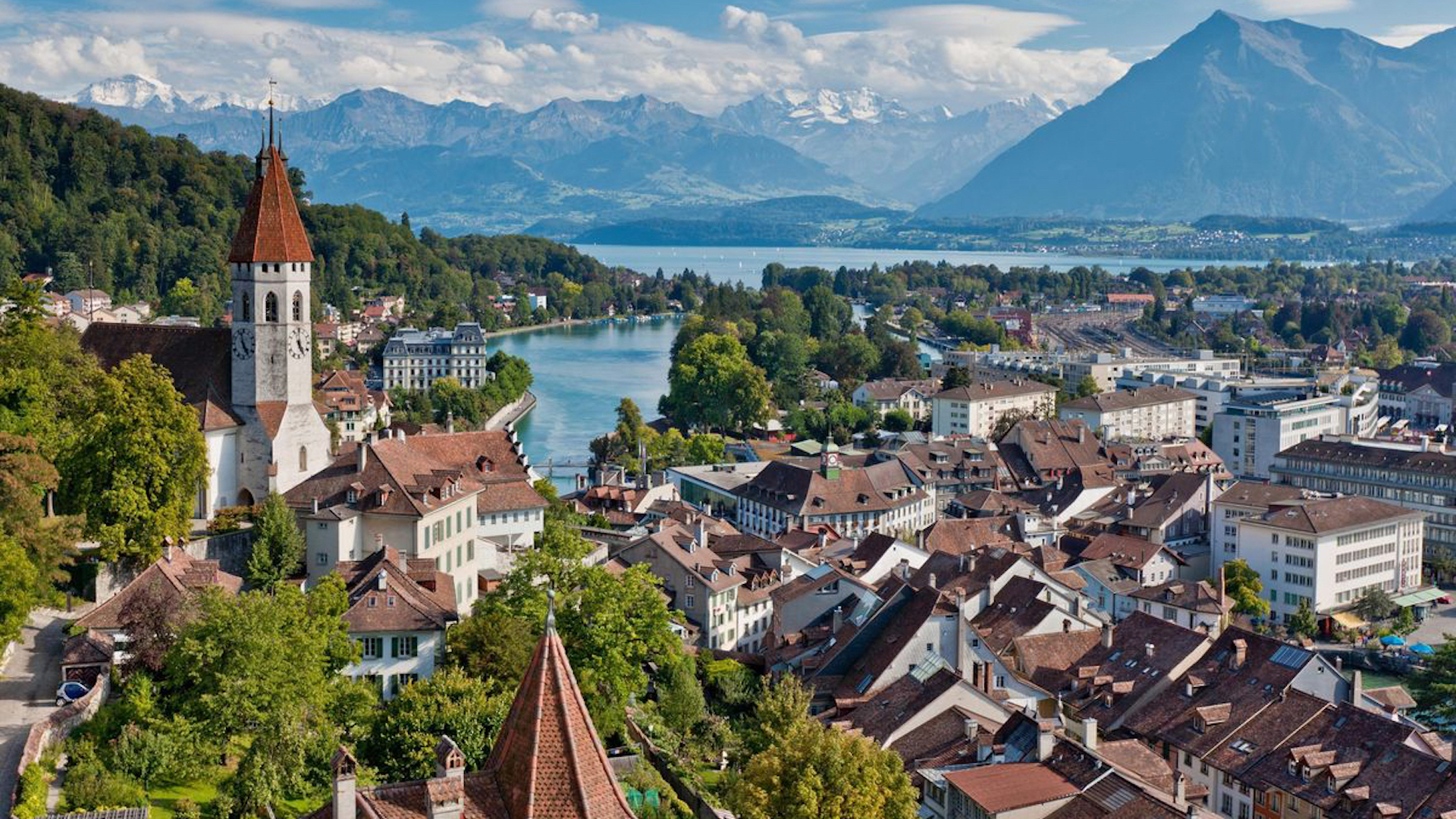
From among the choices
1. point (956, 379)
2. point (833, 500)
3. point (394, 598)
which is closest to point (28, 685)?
point (394, 598)

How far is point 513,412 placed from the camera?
72938 mm

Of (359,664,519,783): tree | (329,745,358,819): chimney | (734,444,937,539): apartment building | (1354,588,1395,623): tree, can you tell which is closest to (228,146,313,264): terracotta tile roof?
(359,664,519,783): tree

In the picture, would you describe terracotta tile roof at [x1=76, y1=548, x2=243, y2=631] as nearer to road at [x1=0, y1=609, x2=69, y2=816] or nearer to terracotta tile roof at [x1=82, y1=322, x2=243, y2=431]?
road at [x1=0, y1=609, x2=69, y2=816]

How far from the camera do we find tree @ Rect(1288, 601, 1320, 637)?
3928 centimetres

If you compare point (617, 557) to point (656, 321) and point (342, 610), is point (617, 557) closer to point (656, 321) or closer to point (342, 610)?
point (342, 610)

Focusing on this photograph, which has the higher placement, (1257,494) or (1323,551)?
(1257,494)

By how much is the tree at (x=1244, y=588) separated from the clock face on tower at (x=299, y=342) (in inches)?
944

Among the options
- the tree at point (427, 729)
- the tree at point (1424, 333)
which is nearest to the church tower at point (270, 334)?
the tree at point (427, 729)

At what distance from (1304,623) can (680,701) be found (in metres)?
21.2

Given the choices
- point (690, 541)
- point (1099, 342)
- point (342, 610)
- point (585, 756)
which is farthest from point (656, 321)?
point (585, 756)

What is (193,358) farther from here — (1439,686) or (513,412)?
(513,412)

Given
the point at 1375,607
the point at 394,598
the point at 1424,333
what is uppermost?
the point at 1424,333

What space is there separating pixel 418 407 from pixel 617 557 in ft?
111

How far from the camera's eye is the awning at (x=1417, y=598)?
138 ft
